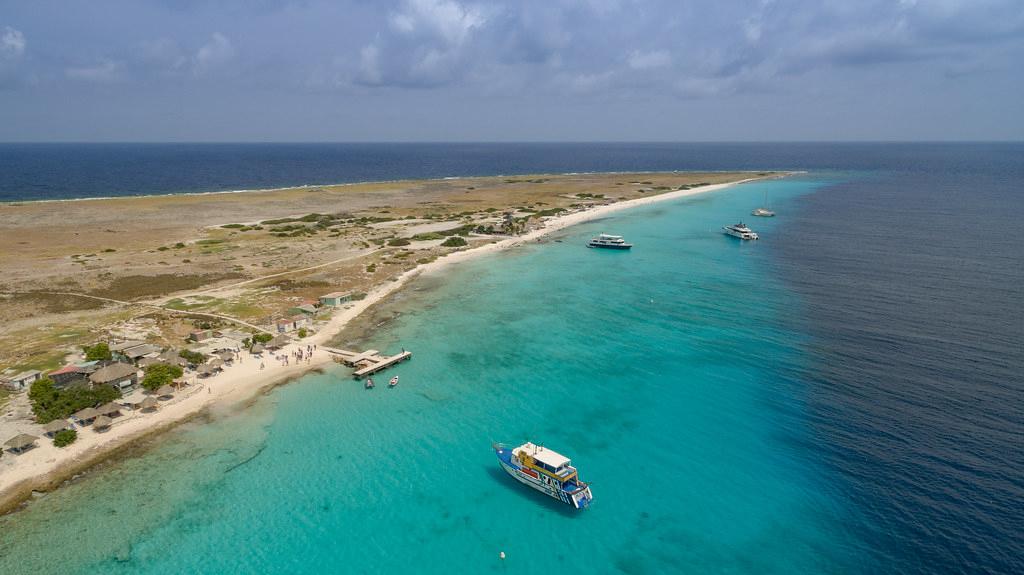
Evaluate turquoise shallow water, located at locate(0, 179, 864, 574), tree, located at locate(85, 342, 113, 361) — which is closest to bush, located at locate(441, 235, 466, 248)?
turquoise shallow water, located at locate(0, 179, 864, 574)

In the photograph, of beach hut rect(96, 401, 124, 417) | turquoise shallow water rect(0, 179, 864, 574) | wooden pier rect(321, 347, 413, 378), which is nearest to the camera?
turquoise shallow water rect(0, 179, 864, 574)

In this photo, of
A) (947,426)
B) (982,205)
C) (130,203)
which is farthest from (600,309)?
(130,203)

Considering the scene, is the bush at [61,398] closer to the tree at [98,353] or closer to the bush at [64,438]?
the bush at [64,438]

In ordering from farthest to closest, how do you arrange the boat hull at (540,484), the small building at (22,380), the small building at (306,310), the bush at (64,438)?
the small building at (306,310) → the small building at (22,380) → the bush at (64,438) → the boat hull at (540,484)

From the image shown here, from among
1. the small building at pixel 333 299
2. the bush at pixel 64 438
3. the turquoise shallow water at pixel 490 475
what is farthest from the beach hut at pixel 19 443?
the small building at pixel 333 299

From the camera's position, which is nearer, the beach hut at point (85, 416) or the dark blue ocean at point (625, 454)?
the dark blue ocean at point (625, 454)

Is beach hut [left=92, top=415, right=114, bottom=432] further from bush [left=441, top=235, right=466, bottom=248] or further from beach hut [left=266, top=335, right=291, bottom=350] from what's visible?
bush [left=441, top=235, right=466, bottom=248]

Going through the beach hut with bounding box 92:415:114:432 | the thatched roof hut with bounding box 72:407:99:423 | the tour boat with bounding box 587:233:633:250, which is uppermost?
the tour boat with bounding box 587:233:633:250
